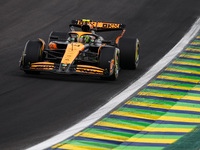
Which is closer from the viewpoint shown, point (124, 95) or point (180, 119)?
point (180, 119)

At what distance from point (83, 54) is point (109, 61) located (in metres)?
1.05

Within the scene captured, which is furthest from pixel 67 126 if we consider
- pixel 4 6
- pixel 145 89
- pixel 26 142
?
pixel 4 6

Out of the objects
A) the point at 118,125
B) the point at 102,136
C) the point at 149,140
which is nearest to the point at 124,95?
the point at 118,125

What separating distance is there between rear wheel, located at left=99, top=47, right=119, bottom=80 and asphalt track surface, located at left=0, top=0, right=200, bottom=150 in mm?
309

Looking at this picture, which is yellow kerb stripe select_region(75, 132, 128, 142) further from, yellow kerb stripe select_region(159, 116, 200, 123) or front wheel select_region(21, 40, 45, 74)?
front wheel select_region(21, 40, 45, 74)

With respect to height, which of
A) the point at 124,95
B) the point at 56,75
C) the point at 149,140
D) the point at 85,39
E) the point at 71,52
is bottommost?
the point at 149,140

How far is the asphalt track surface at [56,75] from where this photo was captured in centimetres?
1283

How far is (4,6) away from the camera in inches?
1105

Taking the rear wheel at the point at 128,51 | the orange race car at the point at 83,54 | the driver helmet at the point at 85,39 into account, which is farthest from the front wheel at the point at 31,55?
the rear wheel at the point at 128,51

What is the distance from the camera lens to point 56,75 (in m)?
17.5

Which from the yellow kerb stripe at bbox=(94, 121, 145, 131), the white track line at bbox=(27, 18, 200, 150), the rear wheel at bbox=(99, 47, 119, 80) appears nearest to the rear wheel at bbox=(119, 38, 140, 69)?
the white track line at bbox=(27, 18, 200, 150)

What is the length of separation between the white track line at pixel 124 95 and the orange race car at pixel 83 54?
0.82 meters

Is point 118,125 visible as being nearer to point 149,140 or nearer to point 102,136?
point 102,136

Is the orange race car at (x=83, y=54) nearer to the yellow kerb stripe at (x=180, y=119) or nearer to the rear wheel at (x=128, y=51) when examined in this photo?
the rear wheel at (x=128, y=51)
